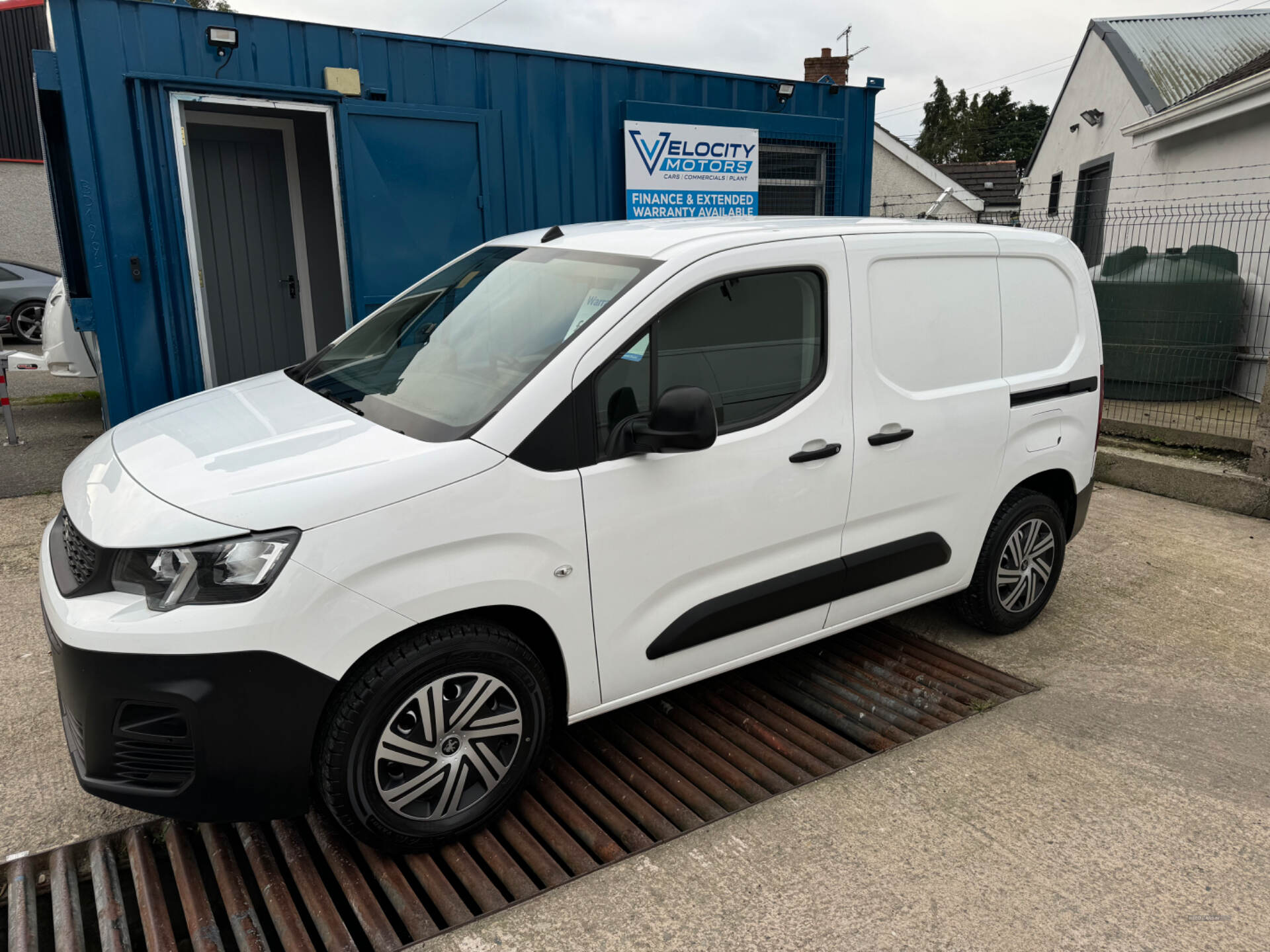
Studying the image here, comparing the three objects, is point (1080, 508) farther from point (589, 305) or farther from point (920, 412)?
point (589, 305)

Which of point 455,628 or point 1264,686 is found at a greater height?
point 455,628

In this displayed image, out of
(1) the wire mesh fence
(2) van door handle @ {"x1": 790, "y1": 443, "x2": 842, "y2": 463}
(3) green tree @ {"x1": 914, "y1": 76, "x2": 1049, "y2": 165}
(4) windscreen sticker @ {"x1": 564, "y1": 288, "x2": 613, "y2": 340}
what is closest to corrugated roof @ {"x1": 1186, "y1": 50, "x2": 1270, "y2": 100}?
(1) the wire mesh fence

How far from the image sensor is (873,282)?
3412 millimetres

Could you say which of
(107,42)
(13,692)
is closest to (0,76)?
(107,42)

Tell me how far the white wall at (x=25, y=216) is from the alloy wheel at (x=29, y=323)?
5.27 m

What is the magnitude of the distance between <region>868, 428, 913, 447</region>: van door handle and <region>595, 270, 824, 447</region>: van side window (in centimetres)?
34

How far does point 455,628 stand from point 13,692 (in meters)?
2.27

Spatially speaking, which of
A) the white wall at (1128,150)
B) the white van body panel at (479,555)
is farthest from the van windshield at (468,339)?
the white wall at (1128,150)

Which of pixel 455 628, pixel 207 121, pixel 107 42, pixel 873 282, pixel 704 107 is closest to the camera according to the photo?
pixel 455 628

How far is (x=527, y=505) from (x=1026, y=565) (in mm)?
2698

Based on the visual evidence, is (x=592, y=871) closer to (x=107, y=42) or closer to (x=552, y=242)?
(x=552, y=242)

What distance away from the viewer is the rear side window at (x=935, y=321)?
11.3ft

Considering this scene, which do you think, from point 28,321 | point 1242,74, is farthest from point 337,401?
point 28,321

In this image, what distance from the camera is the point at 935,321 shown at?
11.8 feet
